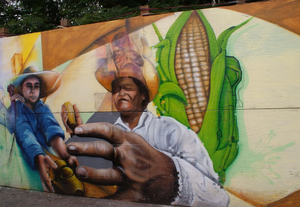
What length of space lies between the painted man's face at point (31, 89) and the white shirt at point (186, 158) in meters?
2.10

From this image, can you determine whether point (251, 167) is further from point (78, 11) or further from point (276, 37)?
point (78, 11)

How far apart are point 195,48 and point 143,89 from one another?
Result: 99 cm

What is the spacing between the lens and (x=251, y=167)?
3.44 meters

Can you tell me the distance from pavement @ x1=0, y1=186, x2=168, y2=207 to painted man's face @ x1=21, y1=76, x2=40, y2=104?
1705mm

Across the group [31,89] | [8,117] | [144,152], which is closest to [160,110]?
[144,152]

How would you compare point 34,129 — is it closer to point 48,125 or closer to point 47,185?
point 48,125

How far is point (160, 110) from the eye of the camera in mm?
3836

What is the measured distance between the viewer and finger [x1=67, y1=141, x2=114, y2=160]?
162 inches

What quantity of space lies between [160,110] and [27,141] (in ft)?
8.79

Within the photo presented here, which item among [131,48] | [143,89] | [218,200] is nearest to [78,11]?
[131,48]

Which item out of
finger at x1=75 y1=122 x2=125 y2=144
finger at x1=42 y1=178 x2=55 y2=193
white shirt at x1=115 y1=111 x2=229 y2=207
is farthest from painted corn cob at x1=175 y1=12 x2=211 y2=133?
finger at x1=42 y1=178 x2=55 y2=193

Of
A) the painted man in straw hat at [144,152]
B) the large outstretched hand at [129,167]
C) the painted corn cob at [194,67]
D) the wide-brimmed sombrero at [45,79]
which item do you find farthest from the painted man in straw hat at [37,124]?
the painted corn cob at [194,67]

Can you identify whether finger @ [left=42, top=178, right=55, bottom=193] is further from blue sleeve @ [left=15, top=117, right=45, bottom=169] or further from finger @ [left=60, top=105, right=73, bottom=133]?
finger @ [left=60, top=105, right=73, bottom=133]

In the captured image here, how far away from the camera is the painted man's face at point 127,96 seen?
3947 mm
